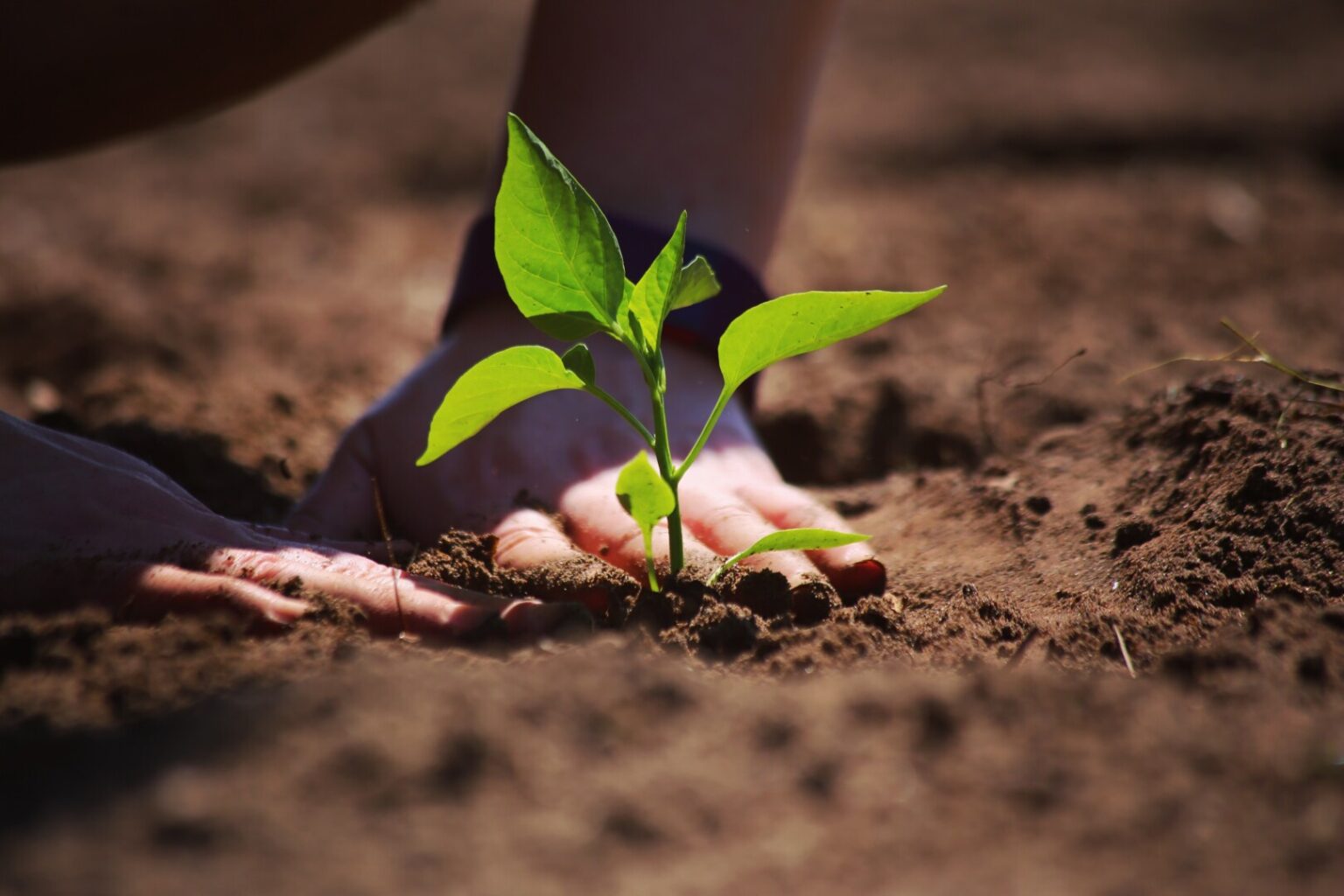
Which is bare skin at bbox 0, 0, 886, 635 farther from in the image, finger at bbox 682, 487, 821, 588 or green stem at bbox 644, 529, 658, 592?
green stem at bbox 644, 529, 658, 592

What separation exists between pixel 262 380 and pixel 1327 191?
2.97 m

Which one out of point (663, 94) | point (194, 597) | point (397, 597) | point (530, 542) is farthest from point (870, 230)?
point (194, 597)

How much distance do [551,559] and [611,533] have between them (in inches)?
5.1

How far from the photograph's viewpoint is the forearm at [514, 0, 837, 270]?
1764 millimetres

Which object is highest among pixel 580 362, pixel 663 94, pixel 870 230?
pixel 663 94

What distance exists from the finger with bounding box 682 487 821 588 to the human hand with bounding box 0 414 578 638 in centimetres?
27

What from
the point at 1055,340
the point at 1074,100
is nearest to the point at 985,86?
the point at 1074,100

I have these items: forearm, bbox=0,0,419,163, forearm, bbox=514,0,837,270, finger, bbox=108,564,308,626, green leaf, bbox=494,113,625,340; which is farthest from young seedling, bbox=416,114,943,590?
forearm, bbox=0,0,419,163

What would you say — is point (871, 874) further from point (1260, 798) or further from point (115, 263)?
point (115, 263)

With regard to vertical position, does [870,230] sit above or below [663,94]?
below

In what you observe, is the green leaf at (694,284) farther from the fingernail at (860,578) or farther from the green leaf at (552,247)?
the fingernail at (860,578)

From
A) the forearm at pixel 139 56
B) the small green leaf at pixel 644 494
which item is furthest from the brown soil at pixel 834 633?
the forearm at pixel 139 56

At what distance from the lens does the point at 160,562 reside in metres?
1.20

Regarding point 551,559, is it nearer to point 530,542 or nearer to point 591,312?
point 530,542
